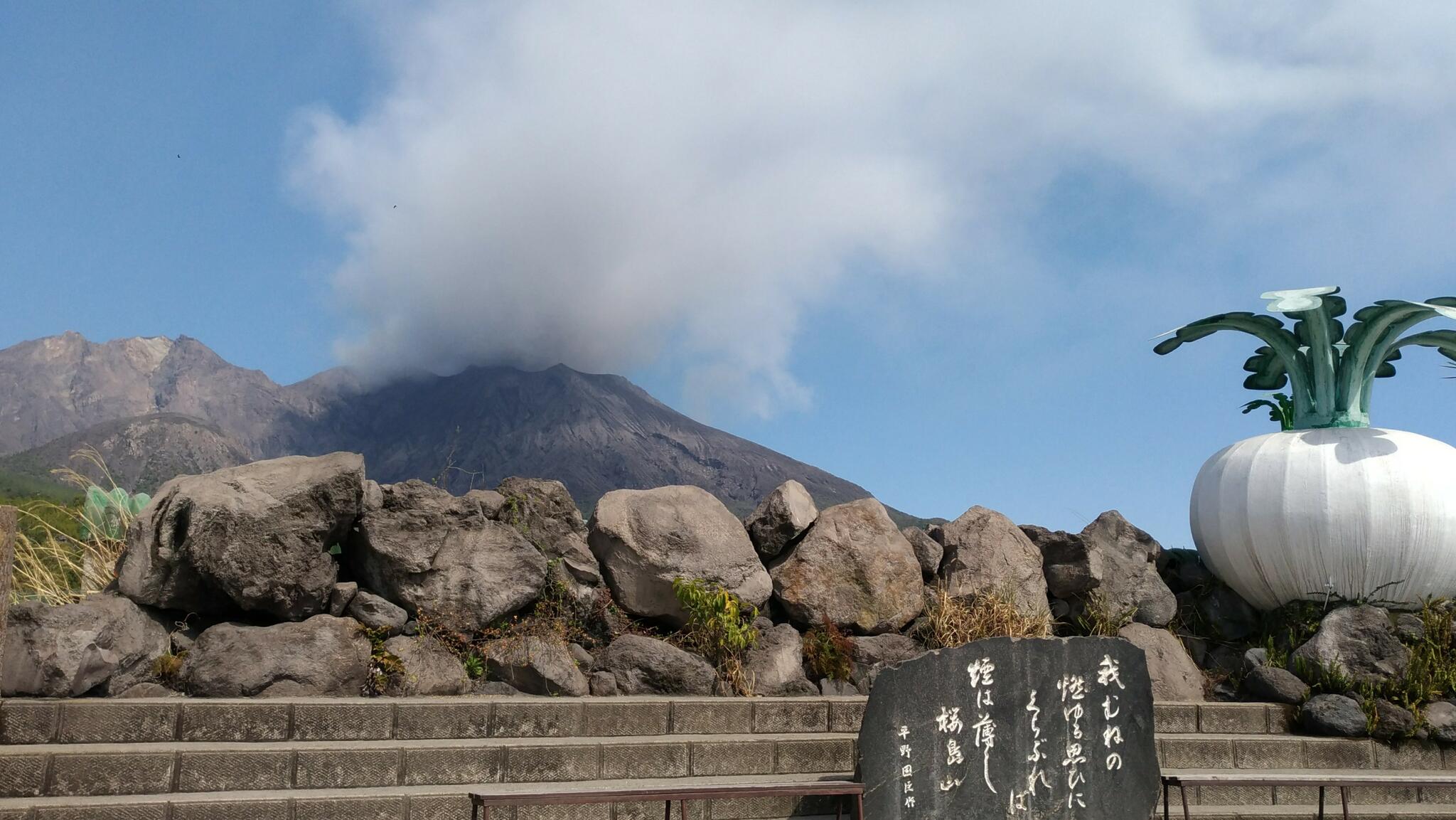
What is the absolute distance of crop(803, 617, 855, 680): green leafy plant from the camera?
25.3ft

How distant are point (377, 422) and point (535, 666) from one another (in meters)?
153

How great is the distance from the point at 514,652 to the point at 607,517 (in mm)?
1292

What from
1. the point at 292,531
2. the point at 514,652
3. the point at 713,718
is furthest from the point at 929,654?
the point at 292,531

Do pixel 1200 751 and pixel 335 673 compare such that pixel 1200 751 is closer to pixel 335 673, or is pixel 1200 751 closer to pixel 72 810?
pixel 335 673

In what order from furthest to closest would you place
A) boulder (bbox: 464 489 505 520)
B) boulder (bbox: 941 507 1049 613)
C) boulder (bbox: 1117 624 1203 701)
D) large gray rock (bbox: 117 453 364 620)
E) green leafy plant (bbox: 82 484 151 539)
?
boulder (bbox: 941 507 1049 613)
boulder (bbox: 1117 624 1203 701)
green leafy plant (bbox: 82 484 151 539)
boulder (bbox: 464 489 505 520)
large gray rock (bbox: 117 453 364 620)

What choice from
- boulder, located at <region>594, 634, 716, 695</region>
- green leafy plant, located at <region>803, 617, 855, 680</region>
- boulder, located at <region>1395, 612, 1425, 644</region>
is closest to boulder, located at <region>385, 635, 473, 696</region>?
boulder, located at <region>594, 634, 716, 695</region>

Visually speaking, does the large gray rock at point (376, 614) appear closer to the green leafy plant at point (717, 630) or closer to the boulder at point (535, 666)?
the boulder at point (535, 666)

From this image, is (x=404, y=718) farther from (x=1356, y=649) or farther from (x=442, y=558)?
(x=1356, y=649)

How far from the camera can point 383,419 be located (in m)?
151

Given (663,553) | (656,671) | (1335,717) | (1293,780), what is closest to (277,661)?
(656,671)

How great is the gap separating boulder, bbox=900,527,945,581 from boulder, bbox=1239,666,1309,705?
8.39 ft

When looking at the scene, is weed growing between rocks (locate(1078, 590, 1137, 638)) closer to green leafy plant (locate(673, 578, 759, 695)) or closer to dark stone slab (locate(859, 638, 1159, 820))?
dark stone slab (locate(859, 638, 1159, 820))

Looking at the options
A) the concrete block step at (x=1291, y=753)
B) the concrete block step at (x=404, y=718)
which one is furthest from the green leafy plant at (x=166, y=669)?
the concrete block step at (x=1291, y=753)

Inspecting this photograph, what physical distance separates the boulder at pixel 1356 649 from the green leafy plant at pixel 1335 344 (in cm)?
174
